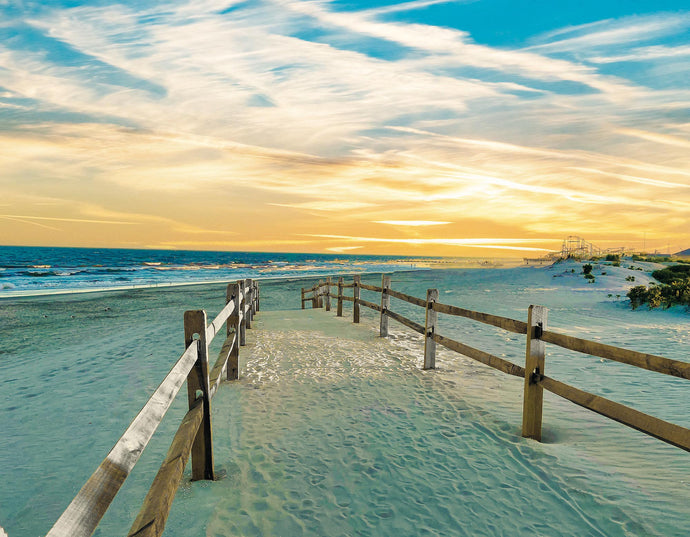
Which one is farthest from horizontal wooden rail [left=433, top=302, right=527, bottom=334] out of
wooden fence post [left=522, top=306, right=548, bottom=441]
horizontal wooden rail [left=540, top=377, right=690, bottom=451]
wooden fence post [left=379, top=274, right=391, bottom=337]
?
wooden fence post [left=379, top=274, right=391, bottom=337]

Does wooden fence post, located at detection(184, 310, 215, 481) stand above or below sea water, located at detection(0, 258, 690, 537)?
above

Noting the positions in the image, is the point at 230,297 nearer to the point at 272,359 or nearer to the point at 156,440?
the point at 272,359

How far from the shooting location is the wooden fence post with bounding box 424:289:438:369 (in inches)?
301

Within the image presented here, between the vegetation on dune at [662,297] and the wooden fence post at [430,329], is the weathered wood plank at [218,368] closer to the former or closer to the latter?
the wooden fence post at [430,329]

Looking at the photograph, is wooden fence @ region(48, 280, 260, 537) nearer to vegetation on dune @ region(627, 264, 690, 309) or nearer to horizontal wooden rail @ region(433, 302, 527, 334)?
horizontal wooden rail @ region(433, 302, 527, 334)

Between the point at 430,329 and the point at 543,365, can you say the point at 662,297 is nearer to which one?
the point at 430,329

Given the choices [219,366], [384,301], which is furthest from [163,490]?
[384,301]

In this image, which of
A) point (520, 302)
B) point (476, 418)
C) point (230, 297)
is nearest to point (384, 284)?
point (230, 297)

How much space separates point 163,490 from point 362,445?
103 inches

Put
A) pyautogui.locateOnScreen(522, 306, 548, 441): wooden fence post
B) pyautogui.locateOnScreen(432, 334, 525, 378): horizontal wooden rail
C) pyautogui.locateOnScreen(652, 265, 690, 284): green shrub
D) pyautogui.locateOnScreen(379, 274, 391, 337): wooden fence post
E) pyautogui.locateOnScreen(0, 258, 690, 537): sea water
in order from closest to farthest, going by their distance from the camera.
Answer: pyautogui.locateOnScreen(0, 258, 690, 537): sea water, pyautogui.locateOnScreen(522, 306, 548, 441): wooden fence post, pyautogui.locateOnScreen(432, 334, 525, 378): horizontal wooden rail, pyautogui.locateOnScreen(379, 274, 391, 337): wooden fence post, pyautogui.locateOnScreen(652, 265, 690, 284): green shrub

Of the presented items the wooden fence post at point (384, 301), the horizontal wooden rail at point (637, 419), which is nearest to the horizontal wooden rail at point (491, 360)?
the horizontal wooden rail at point (637, 419)

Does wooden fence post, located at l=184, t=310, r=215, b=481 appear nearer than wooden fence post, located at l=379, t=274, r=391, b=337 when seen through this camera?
Yes

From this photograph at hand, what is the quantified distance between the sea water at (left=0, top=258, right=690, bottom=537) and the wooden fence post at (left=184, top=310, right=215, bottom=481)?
17 cm

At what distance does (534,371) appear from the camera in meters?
4.72
